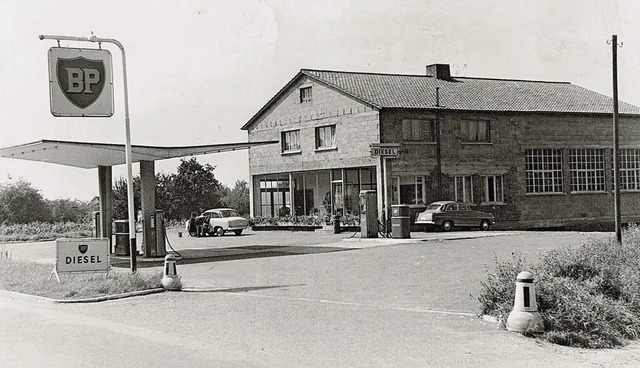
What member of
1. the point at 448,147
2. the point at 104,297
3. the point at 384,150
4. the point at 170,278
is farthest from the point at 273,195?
the point at 104,297

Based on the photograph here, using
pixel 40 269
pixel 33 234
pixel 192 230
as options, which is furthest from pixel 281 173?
pixel 40 269

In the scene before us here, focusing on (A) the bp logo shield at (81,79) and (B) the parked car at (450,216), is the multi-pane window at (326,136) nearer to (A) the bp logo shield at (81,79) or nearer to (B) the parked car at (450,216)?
(B) the parked car at (450,216)

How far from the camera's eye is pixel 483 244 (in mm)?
26922

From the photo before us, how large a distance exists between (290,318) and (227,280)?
21.0ft

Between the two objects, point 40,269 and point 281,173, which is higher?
point 281,173

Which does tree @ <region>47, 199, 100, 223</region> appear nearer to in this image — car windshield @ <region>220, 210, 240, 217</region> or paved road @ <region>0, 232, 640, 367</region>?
car windshield @ <region>220, 210, 240, 217</region>

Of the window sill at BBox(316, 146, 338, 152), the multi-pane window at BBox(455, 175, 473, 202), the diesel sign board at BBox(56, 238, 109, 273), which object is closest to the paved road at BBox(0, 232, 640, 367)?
the diesel sign board at BBox(56, 238, 109, 273)

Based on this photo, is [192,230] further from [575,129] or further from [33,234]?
[575,129]

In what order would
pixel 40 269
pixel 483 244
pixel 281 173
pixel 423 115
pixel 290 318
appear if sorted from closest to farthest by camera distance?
pixel 290 318 → pixel 40 269 → pixel 483 244 → pixel 423 115 → pixel 281 173

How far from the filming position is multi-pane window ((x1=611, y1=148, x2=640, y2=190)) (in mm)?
45500

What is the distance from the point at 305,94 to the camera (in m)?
44.8

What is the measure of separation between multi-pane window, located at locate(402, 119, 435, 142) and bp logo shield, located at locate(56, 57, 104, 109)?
24676mm

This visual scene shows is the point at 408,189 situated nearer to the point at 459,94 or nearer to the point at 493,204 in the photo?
the point at 493,204

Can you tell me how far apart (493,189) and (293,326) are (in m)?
32.5
